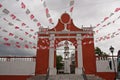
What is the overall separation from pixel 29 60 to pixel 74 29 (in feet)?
18.5

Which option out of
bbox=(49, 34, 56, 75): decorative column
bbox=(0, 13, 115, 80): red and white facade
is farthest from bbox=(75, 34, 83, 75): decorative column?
bbox=(49, 34, 56, 75): decorative column

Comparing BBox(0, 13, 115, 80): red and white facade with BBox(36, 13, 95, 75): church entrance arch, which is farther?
BBox(36, 13, 95, 75): church entrance arch

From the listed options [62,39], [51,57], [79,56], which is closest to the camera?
[51,57]

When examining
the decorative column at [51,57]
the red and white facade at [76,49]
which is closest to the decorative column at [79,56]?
the red and white facade at [76,49]

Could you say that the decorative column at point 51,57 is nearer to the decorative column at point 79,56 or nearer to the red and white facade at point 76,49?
the red and white facade at point 76,49

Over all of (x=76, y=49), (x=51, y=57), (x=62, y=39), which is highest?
(x=62, y=39)

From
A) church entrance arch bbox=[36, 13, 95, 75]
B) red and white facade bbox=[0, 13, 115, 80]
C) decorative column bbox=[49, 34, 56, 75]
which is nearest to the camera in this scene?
decorative column bbox=[49, 34, 56, 75]

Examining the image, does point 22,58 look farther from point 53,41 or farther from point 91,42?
point 91,42

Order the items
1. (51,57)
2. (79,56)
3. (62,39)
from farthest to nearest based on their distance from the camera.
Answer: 1. (62,39)
2. (79,56)
3. (51,57)

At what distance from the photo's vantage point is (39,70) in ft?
48.3

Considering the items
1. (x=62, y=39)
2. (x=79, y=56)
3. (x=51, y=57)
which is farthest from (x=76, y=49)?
(x=51, y=57)

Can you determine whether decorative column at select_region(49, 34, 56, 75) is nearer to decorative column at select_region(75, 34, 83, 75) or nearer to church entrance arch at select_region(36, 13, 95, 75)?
church entrance arch at select_region(36, 13, 95, 75)

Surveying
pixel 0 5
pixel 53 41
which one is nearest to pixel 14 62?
pixel 53 41

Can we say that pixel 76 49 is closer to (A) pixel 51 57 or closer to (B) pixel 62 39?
(B) pixel 62 39
